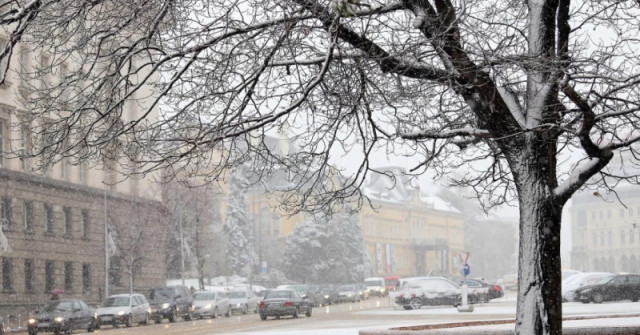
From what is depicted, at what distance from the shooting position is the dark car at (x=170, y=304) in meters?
50.6

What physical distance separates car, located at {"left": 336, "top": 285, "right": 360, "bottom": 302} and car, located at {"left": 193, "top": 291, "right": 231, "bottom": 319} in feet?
74.1

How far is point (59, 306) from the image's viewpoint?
42.6 m

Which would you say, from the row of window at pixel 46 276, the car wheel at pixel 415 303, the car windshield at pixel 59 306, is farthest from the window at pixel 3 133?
the car wheel at pixel 415 303

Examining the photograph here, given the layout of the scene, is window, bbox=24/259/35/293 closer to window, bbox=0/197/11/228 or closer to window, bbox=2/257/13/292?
window, bbox=2/257/13/292

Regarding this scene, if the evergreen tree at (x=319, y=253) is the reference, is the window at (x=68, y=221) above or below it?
above

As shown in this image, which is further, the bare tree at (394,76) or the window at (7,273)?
the window at (7,273)

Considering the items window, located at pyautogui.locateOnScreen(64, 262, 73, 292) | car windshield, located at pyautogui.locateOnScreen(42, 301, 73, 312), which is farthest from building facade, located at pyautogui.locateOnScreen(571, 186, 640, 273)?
car windshield, located at pyautogui.locateOnScreen(42, 301, 73, 312)

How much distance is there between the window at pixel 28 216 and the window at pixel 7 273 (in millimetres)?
2372

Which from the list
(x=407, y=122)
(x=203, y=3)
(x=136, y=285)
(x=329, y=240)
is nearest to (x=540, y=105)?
(x=407, y=122)

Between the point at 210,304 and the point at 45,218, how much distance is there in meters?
11.1

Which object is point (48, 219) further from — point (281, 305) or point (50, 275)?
point (281, 305)

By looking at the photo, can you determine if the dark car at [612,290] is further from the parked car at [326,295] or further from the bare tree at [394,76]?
the bare tree at [394,76]

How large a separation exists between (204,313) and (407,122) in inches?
1541

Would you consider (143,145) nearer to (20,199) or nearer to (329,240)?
(20,199)
